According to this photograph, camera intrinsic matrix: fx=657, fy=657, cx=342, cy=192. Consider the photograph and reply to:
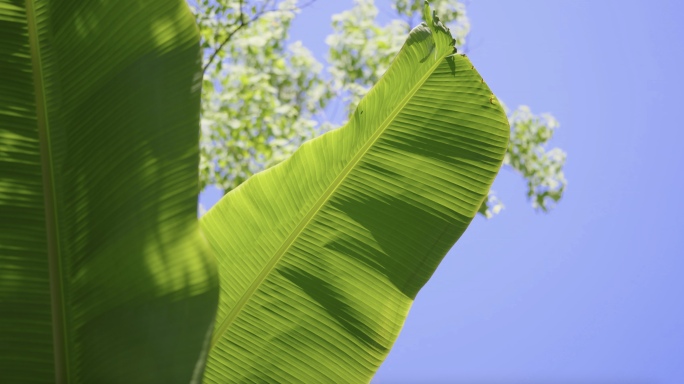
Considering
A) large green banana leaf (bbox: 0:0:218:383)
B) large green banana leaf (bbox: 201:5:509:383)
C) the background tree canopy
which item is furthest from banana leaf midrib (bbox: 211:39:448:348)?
the background tree canopy

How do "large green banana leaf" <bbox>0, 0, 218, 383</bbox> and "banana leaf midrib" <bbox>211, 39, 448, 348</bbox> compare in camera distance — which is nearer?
"large green banana leaf" <bbox>0, 0, 218, 383</bbox>

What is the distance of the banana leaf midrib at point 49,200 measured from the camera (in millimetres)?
907

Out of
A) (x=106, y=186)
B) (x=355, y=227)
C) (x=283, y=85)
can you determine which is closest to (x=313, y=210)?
(x=355, y=227)

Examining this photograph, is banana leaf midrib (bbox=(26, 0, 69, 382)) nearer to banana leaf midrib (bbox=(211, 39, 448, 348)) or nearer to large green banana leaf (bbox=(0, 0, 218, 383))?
large green banana leaf (bbox=(0, 0, 218, 383))

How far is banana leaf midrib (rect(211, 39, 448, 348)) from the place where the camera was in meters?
1.29

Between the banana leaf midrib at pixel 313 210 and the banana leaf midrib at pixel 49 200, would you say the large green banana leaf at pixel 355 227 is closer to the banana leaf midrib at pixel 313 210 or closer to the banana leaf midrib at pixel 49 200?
the banana leaf midrib at pixel 313 210

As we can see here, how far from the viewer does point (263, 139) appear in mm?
4582

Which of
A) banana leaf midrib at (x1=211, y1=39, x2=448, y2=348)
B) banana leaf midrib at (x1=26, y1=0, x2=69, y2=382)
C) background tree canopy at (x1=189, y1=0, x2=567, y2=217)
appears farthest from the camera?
background tree canopy at (x1=189, y1=0, x2=567, y2=217)

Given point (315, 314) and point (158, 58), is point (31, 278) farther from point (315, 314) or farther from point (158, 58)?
point (315, 314)

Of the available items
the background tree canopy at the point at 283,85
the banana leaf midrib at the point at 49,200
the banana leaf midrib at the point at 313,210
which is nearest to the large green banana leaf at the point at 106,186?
the banana leaf midrib at the point at 49,200

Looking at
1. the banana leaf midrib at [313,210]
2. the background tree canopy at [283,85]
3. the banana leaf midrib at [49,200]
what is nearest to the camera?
the banana leaf midrib at [49,200]

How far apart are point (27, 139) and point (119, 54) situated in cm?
18

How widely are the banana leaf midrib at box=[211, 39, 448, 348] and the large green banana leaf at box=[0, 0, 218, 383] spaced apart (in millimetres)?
311

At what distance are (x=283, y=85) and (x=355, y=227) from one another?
4720mm
